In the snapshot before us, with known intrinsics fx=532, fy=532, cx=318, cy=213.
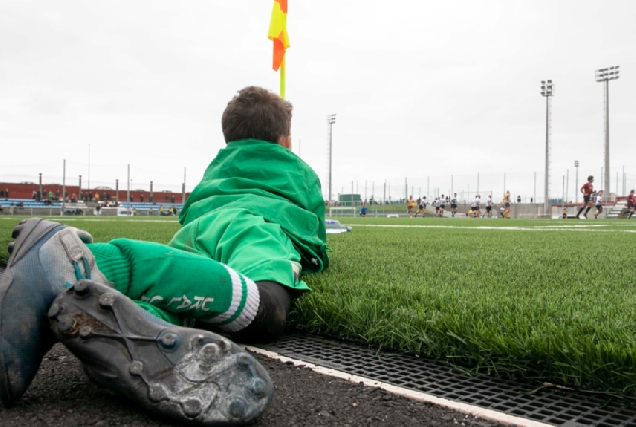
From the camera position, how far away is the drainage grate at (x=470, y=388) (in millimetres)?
A: 1229

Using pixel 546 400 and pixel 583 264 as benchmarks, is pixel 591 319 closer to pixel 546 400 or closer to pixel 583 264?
pixel 546 400

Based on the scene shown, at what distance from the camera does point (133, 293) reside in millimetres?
1394

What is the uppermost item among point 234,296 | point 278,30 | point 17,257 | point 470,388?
point 278,30

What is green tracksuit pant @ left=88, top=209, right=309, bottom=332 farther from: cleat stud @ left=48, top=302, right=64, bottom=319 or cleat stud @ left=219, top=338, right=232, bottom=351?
cleat stud @ left=219, top=338, right=232, bottom=351

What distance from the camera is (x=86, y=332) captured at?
3.68ft

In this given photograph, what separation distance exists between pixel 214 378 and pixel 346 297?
3.70ft

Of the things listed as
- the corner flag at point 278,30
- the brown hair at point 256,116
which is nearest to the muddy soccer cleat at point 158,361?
the brown hair at point 256,116

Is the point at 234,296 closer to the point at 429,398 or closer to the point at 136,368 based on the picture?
the point at 136,368

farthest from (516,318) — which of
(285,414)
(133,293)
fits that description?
(133,293)

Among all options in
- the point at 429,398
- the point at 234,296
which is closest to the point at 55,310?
the point at 234,296

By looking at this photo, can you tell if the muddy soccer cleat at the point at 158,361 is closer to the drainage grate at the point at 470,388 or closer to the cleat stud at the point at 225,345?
the cleat stud at the point at 225,345

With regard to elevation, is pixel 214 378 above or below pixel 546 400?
above

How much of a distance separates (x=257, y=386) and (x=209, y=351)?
124 mm

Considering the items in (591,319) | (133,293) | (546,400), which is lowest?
(546,400)
